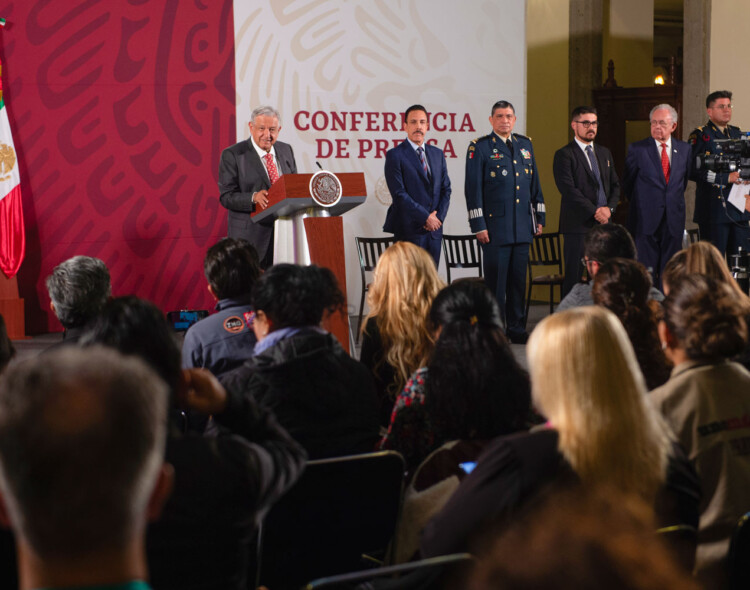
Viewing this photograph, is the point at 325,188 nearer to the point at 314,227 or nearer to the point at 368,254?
the point at 314,227

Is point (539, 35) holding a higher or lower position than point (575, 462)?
higher

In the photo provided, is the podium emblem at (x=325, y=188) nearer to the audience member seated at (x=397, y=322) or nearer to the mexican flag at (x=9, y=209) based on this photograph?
the audience member seated at (x=397, y=322)

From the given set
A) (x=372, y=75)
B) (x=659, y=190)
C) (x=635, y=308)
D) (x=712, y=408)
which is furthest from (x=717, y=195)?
(x=712, y=408)

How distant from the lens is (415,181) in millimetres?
6109

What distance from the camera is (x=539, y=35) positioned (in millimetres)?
9367

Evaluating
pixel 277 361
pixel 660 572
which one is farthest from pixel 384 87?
pixel 660 572

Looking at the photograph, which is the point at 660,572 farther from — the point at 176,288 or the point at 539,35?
the point at 539,35

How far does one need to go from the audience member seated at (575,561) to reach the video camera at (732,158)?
5.41m

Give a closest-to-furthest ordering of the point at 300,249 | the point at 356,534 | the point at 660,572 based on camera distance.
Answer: the point at 660,572, the point at 356,534, the point at 300,249

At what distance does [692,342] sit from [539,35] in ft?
26.6

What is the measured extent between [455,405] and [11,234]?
16.5ft

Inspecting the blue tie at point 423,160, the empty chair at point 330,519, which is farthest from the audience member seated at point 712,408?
the blue tie at point 423,160

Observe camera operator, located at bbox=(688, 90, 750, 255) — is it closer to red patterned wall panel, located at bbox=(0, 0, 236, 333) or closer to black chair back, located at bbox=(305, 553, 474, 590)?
red patterned wall panel, located at bbox=(0, 0, 236, 333)

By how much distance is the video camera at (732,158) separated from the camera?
5.50 m
